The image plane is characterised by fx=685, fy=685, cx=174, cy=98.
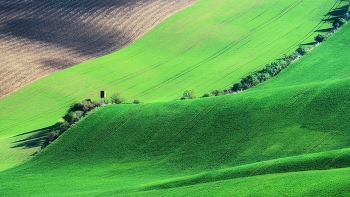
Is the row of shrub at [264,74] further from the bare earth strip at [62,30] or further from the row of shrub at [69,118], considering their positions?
the bare earth strip at [62,30]

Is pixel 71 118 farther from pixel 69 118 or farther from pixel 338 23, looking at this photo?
pixel 338 23

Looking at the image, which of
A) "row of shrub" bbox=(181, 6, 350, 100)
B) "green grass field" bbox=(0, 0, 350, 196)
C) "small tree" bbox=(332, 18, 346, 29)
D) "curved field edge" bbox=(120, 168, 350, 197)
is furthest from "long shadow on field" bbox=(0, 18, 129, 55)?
"curved field edge" bbox=(120, 168, 350, 197)

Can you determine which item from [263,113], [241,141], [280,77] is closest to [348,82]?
[263,113]

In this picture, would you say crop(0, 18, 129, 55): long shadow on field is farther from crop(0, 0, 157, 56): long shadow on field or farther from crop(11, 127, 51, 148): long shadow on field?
crop(11, 127, 51, 148): long shadow on field

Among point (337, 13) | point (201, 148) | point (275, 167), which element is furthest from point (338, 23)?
point (275, 167)

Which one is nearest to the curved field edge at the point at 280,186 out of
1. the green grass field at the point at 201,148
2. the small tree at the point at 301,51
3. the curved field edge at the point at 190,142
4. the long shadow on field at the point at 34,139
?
the green grass field at the point at 201,148

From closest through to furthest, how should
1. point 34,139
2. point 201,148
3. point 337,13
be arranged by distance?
point 201,148
point 34,139
point 337,13

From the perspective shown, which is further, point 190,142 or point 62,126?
point 62,126
